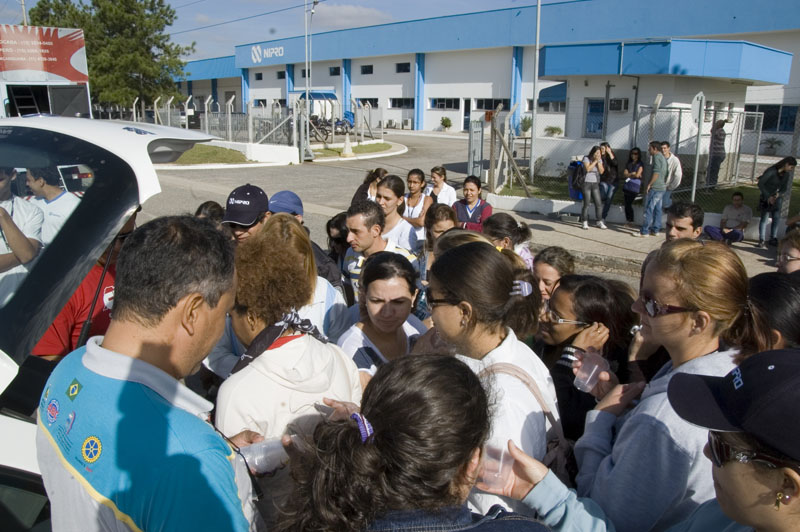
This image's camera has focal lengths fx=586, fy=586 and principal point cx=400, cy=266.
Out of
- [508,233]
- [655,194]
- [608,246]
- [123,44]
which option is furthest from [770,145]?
[123,44]

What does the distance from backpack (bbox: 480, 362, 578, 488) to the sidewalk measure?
26.0 feet

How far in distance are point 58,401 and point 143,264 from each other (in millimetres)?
424

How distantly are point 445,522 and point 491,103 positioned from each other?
43.3 metres

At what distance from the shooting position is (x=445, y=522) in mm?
1312

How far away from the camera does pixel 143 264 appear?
5.14 feet

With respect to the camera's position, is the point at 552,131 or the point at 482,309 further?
the point at 552,131

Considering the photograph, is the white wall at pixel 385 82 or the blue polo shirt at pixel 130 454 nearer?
the blue polo shirt at pixel 130 454

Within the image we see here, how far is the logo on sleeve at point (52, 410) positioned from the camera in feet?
5.09

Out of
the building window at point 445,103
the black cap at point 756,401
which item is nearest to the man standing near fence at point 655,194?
the black cap at point 756,401

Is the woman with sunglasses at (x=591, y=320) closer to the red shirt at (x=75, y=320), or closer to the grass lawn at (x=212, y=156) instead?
the red shirt at (x=75, y=320)

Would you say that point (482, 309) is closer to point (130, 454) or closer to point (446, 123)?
point (130, 454)

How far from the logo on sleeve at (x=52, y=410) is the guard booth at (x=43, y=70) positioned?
643 inches

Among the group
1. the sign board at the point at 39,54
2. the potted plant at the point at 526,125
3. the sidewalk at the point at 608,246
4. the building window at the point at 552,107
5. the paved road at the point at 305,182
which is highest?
the sign board at the point at 39,54

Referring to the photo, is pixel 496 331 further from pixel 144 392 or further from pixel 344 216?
pixel 344 216
